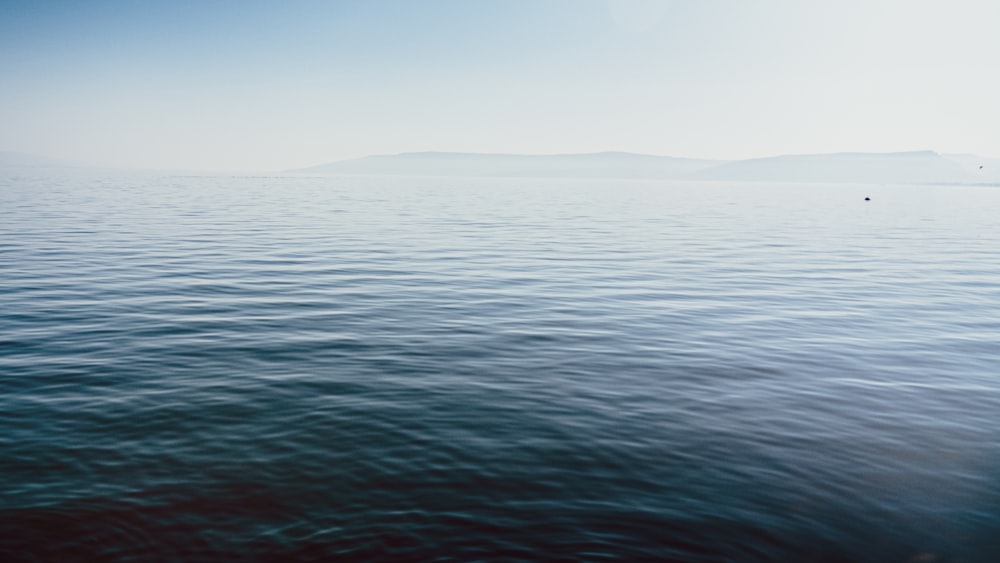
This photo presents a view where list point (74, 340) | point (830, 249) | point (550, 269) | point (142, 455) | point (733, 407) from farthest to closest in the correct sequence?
point (830, 249)
point (550, 269)
point (74, 340)
point (733, 407)
point (142, 455)

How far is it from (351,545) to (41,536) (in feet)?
10.8

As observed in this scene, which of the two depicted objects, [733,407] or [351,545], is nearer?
[351,545]

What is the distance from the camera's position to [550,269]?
28.5 metres

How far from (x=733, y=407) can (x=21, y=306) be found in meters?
18.1

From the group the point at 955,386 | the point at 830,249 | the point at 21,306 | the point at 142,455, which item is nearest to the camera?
the point at 142,455

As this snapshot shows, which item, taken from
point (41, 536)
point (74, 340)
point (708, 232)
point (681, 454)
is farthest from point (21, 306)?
point (708, 232)

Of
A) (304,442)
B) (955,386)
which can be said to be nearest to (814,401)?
(955,386)

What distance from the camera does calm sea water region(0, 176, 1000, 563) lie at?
7840 millimetres

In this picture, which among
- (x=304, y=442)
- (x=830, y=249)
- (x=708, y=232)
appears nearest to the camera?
(x=304, y=442)

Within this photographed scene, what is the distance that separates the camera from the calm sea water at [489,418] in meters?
7.84

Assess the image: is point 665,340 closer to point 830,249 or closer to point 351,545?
point 351,545

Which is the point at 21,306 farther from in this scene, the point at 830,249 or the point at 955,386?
the point at 830,249

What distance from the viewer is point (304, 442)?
10.0 metres

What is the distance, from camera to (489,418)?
1122 centimetres
